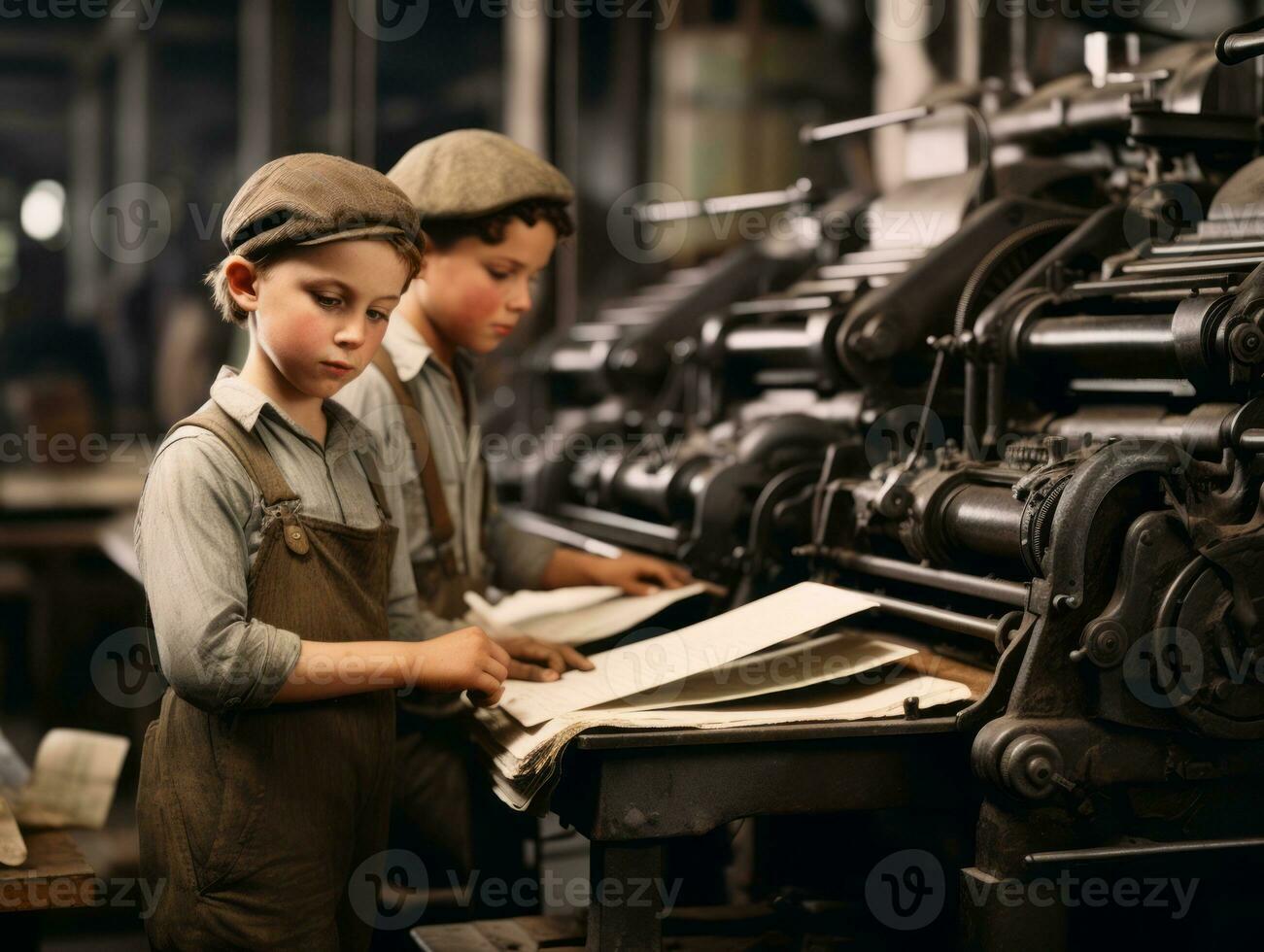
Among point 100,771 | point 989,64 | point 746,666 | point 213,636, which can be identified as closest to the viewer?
point 213,636

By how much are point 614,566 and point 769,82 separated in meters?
3.30

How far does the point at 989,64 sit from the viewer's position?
12.1ft

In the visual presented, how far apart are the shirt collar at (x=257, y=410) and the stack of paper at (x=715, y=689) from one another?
34cm

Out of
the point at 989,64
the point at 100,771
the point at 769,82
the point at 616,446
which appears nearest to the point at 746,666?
the point at 100,771

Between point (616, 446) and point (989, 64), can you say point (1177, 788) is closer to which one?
point (616, 446)

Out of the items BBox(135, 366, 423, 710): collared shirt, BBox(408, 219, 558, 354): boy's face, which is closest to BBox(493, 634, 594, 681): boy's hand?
BBox(135, 366, 423, 710): collared shirt

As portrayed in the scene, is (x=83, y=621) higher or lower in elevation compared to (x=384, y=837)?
lower

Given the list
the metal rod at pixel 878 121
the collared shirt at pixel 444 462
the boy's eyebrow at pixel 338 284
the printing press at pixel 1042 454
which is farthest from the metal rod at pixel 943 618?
the metal rod at pixel 878 121

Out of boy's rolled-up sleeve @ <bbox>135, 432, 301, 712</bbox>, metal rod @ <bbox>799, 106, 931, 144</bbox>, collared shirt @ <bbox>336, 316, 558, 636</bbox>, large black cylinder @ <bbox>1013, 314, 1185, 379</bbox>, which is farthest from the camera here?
metal rod @ <bbox>799, 106, 931, 144</bbox>

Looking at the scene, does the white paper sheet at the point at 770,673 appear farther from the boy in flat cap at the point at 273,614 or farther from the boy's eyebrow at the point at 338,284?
the boy's eyebrow at the point at 338,284

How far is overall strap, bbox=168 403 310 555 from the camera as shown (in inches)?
62.9

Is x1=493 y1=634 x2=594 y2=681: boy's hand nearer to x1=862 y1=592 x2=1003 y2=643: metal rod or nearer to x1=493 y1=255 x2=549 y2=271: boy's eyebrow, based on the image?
x1=862 y1=592 x2=1003 y2=643: metal rod

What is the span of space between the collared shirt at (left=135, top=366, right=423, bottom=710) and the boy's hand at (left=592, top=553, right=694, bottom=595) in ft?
2.09

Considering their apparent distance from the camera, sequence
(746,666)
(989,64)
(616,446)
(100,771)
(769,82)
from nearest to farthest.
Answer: (746,666), (100,771), (616,446), (989,64), (769,82)
